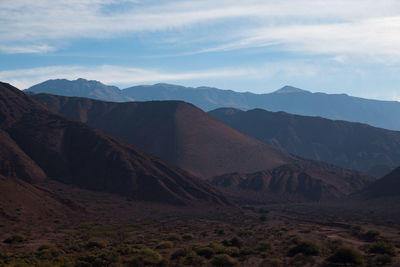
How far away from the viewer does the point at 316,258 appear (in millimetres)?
27969

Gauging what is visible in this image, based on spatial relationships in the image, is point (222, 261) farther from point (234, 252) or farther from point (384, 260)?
point (384, 260)

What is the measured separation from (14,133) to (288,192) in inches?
2831

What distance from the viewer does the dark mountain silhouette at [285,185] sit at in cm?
11319

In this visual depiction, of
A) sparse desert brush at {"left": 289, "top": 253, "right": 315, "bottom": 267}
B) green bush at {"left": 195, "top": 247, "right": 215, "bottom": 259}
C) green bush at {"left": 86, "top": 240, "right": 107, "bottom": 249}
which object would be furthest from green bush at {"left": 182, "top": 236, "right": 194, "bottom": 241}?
sparse desert brush at {"left": 289, "top": 253, "right": 315, "bottom": 267}

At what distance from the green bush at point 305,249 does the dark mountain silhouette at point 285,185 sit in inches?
3019

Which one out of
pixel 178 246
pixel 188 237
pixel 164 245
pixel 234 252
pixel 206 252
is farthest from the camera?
pixel 188 237

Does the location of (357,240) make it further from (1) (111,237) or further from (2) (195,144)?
(2) (195,144)

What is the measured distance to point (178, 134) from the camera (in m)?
142

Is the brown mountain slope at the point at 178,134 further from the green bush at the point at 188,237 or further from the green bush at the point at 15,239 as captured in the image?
the green bush at the point at 15,239

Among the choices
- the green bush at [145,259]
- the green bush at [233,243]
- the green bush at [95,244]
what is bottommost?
the green bush at [95,244]

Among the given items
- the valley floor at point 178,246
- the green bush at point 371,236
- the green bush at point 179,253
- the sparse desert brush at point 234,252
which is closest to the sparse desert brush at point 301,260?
the valley floor at point 178,246

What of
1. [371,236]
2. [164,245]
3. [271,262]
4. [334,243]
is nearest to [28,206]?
[164,245]

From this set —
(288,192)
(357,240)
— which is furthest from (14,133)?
(357,240)

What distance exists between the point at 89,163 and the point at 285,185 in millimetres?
56334
